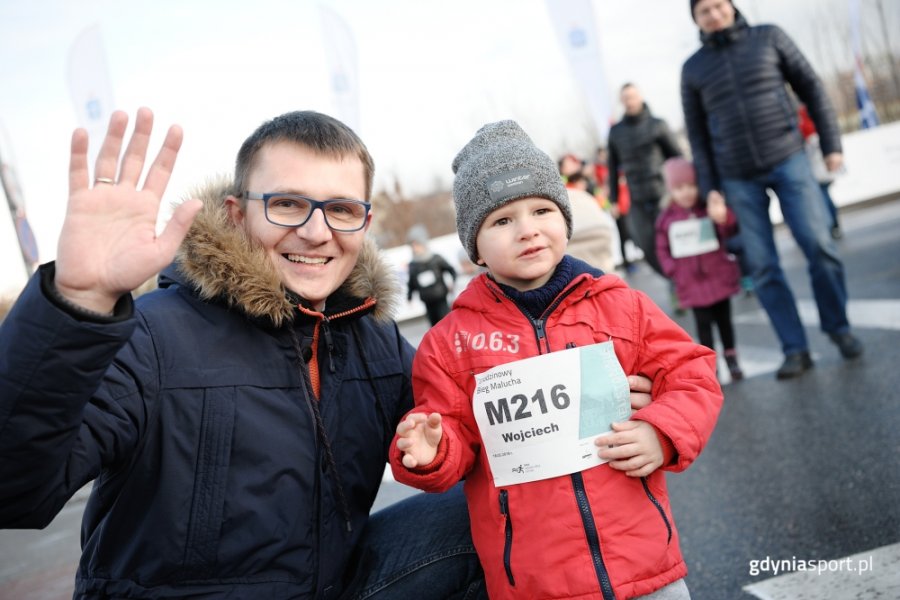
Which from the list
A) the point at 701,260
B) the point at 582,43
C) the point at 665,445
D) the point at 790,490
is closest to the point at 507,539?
the point at 665,445

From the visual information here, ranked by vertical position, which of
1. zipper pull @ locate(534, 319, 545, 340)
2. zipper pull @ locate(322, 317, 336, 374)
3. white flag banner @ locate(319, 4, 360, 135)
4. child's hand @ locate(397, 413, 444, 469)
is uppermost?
white flag banner @ locate(319, 4, 360, 135)

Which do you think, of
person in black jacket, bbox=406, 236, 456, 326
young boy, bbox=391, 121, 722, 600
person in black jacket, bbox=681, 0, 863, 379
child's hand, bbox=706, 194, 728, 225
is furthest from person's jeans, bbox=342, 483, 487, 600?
person in black jacket, bbox=406, 236, 456, 326

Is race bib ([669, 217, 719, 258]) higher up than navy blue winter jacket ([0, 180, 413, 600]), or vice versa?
navy blue winter jacket ([0, 180, 413, 600])

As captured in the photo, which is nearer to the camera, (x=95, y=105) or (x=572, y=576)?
(x=572, y=576)

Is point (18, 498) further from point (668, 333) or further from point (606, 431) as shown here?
point (668, 333)

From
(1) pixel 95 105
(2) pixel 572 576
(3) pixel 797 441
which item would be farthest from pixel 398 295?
(1) pixel 95 105

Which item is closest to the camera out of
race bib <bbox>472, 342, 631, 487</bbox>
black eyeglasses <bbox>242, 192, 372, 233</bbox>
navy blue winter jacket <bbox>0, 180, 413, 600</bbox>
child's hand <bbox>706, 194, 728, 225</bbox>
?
navy blue winter jacket <bbox>0, 180, 413, 600</bbox>

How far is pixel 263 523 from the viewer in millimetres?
1893

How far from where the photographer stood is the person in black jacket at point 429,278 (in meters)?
10.4

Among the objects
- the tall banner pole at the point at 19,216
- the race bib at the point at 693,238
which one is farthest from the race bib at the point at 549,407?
the tall banner pole at the point at 19,216

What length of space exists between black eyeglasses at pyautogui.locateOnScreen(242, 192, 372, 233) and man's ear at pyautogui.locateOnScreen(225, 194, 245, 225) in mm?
34

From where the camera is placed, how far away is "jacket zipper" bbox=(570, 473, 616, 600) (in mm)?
1825

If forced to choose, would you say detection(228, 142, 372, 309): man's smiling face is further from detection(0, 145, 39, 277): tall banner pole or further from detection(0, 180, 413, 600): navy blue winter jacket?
detection(0, 145, 39, 277): tall banner pole

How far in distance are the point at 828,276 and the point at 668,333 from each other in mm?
3226
